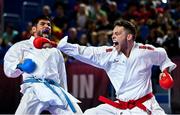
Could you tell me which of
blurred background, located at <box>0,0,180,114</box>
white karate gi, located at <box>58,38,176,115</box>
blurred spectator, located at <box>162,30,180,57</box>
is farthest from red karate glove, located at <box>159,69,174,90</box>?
blurred spectator, located at <box>162,30,180,57</box>

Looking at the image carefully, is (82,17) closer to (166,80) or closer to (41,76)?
(41,76)

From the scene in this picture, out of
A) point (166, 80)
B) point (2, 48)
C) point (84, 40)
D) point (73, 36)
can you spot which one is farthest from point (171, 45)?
point (166, 80)

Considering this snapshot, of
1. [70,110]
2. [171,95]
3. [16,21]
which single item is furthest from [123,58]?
[16,21]

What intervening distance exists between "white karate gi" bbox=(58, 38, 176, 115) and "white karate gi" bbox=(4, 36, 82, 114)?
25.8 inches

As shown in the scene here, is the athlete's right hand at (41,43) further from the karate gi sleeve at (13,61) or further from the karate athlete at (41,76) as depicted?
the karate gi sleeve at (13,61)

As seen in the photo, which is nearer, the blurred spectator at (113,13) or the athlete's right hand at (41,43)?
the athlete's right hand at (41,43)

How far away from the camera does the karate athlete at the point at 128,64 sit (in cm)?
729

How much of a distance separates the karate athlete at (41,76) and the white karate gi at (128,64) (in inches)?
19.2

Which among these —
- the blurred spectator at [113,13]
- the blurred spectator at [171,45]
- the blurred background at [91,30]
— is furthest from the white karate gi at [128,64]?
the blurred spectator at [113,13]

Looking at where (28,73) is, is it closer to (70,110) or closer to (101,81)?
(70,110)

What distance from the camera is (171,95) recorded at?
43.0 feet

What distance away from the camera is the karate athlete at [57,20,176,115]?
729cm

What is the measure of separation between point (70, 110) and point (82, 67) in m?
5.66

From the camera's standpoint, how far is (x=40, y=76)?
26.1 feet
